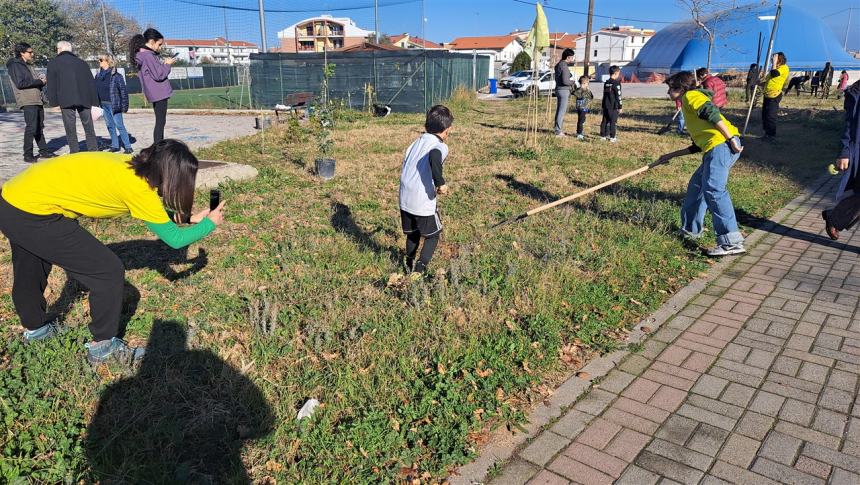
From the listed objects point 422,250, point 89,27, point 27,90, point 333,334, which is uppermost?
point 89,27

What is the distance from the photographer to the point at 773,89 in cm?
1202

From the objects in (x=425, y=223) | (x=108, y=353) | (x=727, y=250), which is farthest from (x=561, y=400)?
(x=727, y=250)

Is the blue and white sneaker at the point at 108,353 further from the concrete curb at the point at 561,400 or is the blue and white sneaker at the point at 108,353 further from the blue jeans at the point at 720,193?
the blue jeans at the point at 720,193

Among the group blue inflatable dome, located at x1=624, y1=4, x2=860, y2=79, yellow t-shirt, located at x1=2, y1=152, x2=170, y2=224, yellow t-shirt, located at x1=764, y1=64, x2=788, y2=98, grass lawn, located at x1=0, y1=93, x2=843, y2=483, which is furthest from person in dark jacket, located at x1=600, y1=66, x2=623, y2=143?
blue inflatable dome, located at x1=624, y1=4, x2=860, y2=79

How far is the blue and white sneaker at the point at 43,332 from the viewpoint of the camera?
361 cm

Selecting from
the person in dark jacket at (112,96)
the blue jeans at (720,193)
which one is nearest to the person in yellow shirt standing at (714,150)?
the blue jeans at (720,193)

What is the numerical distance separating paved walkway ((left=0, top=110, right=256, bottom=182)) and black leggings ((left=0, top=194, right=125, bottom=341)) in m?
5.46

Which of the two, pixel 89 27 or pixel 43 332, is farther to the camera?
pixel 89 27

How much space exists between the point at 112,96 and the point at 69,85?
1.82 m

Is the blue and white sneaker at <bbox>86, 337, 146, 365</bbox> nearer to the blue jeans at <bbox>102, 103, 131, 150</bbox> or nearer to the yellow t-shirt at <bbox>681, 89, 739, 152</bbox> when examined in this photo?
the yellow t-shirt at <bbox>681, 89, 739, 152</bbox>

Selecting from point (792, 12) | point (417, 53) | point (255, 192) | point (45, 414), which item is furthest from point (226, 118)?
point (792, 12)

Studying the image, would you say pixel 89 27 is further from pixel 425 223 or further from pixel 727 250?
pixel 727 250

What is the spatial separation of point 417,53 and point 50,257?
1704 cm

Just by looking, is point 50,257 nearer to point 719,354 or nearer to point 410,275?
point 410,275
